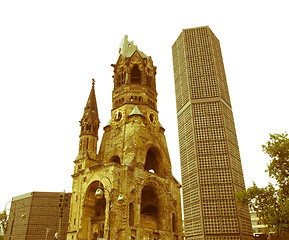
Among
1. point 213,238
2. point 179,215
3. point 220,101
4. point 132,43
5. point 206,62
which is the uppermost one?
point 132,43

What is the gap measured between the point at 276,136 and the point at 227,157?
2021cm

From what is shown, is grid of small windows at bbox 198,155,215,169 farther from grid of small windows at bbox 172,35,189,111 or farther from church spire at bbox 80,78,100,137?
church spire at bbox 80,78,100,137

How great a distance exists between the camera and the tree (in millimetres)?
24578

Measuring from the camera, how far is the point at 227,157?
1821 inches

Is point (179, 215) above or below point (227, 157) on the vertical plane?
below

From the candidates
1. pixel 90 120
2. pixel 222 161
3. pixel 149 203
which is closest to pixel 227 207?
pixel 222 161

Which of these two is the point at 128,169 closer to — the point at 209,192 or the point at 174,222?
the point at 174,222

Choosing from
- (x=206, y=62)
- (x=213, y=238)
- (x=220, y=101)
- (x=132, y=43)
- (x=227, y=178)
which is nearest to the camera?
(x=213, y=238)

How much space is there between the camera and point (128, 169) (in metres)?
42.6

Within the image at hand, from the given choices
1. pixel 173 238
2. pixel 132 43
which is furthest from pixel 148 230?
pixel 132 43

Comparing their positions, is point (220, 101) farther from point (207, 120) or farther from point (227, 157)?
point (227, 157)

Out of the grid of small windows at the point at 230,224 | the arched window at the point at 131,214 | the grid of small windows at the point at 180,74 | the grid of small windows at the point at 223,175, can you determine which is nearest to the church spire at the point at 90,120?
the arched window at the point at 131,214

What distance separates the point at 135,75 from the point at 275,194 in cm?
4041

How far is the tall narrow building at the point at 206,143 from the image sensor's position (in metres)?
42.3
